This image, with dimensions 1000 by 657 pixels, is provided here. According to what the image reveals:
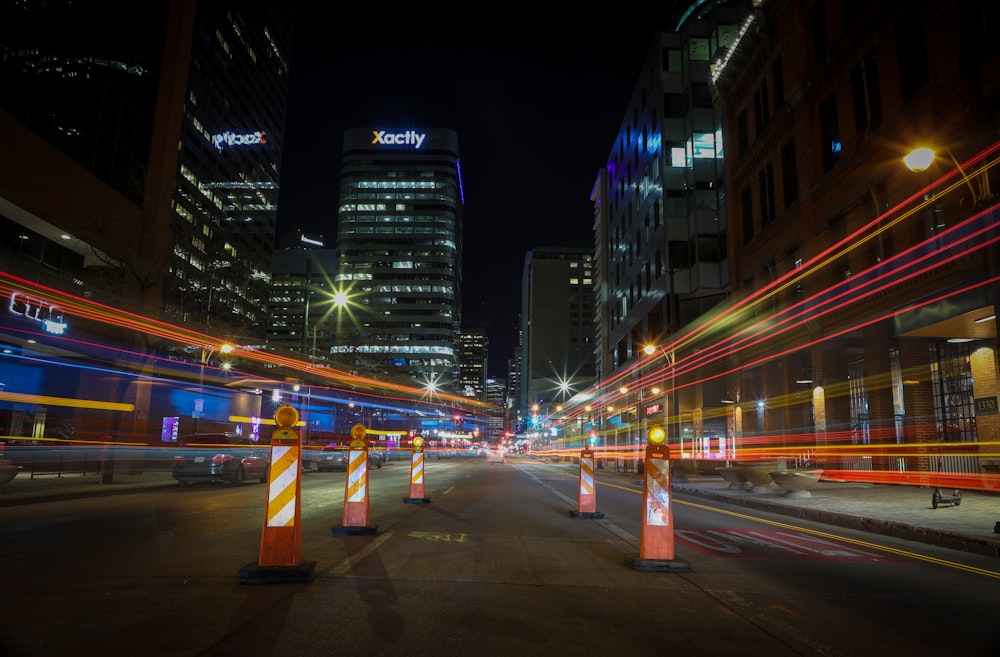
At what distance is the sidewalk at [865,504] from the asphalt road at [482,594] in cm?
70

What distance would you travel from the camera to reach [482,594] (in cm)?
590

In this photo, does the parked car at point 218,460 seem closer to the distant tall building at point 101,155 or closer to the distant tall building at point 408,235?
the distant tall building at point 101,155

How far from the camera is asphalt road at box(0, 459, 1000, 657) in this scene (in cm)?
451

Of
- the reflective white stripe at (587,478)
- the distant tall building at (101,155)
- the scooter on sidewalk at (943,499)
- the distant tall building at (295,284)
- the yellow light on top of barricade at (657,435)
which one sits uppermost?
the distant tall building at (295,284)

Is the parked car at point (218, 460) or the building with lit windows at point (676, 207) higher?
the building with lit windows at point (676, 207)

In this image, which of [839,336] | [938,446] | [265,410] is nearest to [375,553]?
[938,446]

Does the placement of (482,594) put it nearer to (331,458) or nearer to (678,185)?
(331,458)

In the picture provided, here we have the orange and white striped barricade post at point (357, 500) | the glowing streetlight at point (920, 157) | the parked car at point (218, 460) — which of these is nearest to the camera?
the orange and white striped barricade post at point (357, 500)

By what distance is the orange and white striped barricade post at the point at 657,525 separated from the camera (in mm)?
7207

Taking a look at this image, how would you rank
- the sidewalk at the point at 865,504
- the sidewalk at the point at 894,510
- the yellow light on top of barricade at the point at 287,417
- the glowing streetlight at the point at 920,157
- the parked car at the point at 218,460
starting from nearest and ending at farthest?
the yellow light on top of barricade at the point at 287,417, the sidewalk at the point at 894,510, the sidewalk at the point at 865,504, the glowing streetlight at the point at 920,157, the parked car at the point at 218,460

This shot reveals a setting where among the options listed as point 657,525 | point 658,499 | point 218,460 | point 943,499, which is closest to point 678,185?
point 943,499

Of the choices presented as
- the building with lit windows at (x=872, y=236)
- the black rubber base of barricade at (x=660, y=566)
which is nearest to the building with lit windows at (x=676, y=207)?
the building with lit windows at (x=872, y=236)

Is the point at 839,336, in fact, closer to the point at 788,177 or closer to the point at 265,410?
the point at 788,177

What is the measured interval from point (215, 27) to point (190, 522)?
121m
